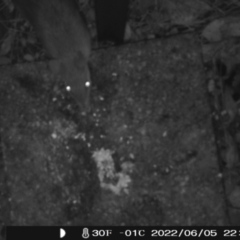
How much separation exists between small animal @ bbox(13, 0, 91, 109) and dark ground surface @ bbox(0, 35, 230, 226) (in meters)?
0.05

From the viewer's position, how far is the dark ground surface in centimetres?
156

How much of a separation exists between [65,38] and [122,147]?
477 millimetres

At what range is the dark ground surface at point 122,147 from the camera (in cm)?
156

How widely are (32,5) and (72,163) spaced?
2.09ft
